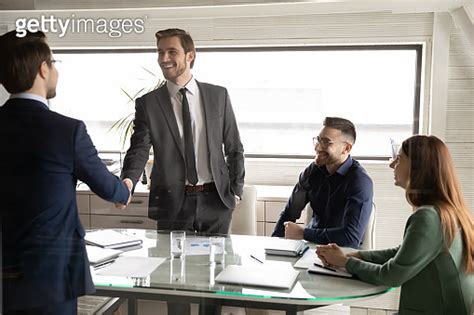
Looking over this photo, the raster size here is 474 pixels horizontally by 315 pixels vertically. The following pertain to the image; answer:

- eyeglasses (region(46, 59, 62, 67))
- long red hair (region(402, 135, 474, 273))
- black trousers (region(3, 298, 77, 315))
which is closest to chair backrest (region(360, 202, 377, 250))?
long red hair (region(402, 135, 474, 273))

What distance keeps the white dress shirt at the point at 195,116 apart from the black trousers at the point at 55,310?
0.42m

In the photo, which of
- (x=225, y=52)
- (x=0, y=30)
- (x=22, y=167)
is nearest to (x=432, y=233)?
(x=225, y=52)

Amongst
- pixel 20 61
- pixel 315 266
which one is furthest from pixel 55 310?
pixel 315 266

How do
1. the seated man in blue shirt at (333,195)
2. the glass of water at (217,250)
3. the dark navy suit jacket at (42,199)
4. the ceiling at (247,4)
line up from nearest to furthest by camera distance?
the dark navy suit jacket at (42,199) < the ceiling at (247,4) < the seated man in blue shirt at (333,195) < the glass of water at (217,250)

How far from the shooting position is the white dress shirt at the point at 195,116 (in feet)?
4.50

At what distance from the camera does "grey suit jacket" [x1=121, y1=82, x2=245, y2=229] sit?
137 centimetres

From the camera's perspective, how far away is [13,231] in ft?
4.02

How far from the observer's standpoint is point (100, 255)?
1.47m

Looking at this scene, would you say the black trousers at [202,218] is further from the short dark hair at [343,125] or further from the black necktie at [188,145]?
the short dark hair at [343,125]

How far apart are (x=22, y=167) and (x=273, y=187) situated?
0.65 metres

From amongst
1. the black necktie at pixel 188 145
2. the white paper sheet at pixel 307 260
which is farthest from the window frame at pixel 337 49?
the white paper sheet at pixel 307 260

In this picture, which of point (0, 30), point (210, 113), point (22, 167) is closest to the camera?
point (22, 167)

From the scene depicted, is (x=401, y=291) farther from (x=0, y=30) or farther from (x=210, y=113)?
(x=0, y=30)

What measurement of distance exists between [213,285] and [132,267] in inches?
10.0
